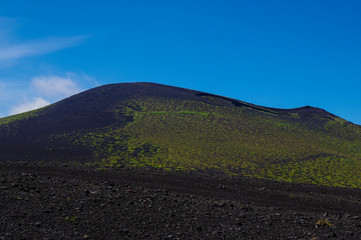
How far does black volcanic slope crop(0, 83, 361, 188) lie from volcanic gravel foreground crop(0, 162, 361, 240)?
14084mm

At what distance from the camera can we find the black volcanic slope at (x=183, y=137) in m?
35.3

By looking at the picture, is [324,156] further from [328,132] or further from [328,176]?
[328,132]

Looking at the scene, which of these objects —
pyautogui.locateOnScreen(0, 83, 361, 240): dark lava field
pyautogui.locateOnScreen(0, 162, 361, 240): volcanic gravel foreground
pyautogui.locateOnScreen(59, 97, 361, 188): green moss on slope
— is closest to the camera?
pyautogui.locateOnScreen(0, 162, 361, 240): volcanic gravel foreground

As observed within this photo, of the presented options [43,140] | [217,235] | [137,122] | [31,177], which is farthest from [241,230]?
[137,122]

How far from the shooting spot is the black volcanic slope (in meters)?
35.3

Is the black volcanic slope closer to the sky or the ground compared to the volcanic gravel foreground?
closer to the sky

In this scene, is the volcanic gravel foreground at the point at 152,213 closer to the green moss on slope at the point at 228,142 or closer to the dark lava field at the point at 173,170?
the dark lava field at the point at 173,170

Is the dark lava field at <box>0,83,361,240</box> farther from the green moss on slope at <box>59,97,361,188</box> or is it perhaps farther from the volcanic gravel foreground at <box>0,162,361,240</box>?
the green moss on slope at <box>59,97,361,188</box>

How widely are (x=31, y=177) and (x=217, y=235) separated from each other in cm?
1155

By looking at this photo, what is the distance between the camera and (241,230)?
12.1 m

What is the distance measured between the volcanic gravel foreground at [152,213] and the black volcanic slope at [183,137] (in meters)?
14.1

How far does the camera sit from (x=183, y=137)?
167 ft

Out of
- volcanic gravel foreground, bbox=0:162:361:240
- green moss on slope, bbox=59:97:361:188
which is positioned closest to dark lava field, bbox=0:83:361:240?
volcanic gravel foreground, bbox=0:162:361:240

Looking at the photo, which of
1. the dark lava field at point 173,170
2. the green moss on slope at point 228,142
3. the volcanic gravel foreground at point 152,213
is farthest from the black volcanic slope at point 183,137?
the volcanic gravel foreground at point 152,213
